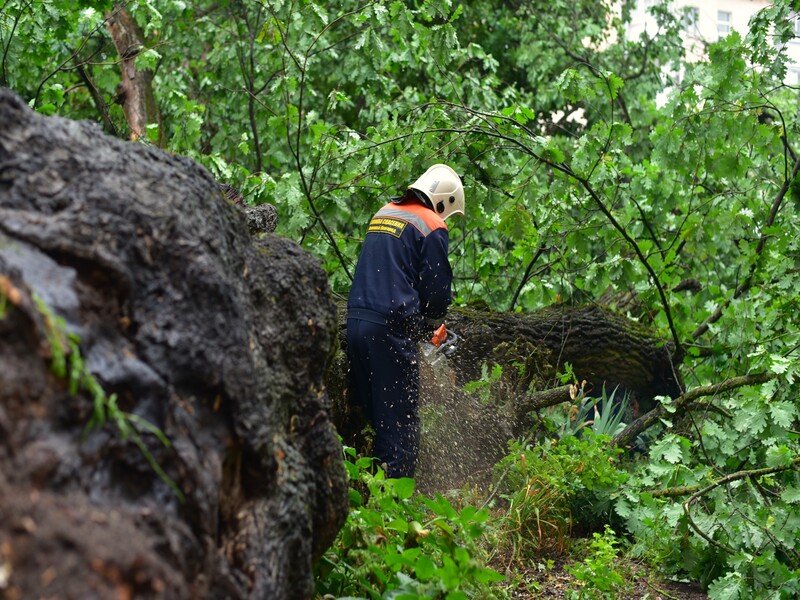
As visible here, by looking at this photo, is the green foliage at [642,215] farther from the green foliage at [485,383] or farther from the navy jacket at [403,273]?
the navy jacket at [403,273]

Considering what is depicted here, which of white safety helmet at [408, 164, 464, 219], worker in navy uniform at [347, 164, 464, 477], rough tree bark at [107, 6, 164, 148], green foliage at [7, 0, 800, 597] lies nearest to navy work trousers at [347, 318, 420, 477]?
worker in navy uniform at [347, 164, 464, 477]

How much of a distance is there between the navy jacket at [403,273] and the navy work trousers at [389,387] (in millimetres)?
90

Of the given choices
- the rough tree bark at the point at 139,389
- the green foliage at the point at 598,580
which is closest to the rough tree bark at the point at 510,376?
the green foliage at the point at 598,580

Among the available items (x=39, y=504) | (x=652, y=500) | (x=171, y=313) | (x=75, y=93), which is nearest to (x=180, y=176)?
(x=171, y=313)

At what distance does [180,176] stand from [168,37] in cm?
865

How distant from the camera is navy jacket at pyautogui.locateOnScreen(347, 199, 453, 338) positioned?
15.3 feet

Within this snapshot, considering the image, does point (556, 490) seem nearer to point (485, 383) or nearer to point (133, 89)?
point (485, 383)

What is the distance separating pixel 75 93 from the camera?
9734mm

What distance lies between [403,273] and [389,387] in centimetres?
64

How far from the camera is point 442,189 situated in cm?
523

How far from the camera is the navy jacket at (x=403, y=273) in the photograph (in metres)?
4.65

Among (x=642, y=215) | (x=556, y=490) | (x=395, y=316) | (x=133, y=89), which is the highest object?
(x=133, y=89)

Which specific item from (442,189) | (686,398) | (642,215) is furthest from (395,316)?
(642,215)

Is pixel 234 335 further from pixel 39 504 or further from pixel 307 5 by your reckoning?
pixel 307 5
